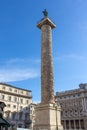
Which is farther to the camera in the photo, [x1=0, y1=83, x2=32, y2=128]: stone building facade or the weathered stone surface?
[x1=0, y1=83, x2=32, y2=128]: stone building facade

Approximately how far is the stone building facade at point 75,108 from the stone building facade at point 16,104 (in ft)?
61.2

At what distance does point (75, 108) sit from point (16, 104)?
24133mm

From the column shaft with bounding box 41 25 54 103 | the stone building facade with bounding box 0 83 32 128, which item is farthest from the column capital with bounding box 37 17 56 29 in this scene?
the stone building facade with bounding box 0 83 32 128

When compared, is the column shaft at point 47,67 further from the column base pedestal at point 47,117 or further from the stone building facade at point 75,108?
the stone building facade at point 75,108

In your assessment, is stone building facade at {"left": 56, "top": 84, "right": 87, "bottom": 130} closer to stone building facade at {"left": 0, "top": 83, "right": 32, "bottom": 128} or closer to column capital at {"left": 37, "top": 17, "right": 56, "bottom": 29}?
stone building facade at {"left": 0, "top": 83, "right": 32, "bottom": 128}

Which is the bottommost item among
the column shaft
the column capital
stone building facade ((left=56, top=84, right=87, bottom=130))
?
stone building facade ((left=56, top=84, right=87, bottom=130))

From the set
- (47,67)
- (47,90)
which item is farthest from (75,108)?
(47,90)

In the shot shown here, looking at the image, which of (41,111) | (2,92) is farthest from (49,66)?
(2,92)

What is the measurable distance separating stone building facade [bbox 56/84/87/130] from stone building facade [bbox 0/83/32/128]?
18659 mm

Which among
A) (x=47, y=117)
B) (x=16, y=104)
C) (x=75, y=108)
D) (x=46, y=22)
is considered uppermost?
(x=46, y=22)

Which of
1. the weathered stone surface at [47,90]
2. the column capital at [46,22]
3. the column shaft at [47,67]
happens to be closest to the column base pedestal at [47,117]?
the weathered stone surface at [47,90]

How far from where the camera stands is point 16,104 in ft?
172

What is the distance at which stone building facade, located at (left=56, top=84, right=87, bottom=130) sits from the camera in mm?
63531

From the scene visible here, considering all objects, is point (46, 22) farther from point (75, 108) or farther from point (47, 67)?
point (75, 108)
